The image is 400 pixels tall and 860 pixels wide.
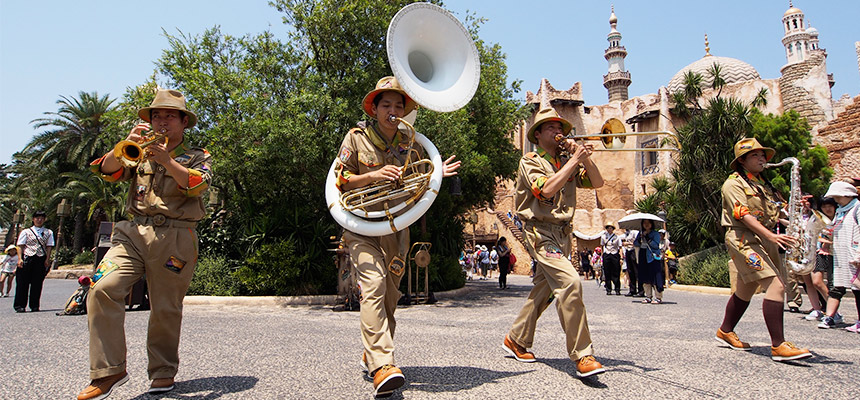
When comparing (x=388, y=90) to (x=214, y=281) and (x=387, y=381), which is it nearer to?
(x=387, y=381)

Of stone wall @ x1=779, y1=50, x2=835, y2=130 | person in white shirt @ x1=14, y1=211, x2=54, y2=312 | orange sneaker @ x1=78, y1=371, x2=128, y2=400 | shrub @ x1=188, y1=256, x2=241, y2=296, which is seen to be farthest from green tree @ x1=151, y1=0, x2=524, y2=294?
stone wall @ x1=779, y1=50, x2=835, y2=130

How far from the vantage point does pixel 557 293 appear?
11.5ft

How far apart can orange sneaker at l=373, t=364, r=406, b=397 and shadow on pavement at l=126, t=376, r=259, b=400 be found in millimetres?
928

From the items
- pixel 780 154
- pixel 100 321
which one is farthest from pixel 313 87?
pixel 780 154

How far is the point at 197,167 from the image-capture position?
11.1 feet

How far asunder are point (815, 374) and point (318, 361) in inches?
139

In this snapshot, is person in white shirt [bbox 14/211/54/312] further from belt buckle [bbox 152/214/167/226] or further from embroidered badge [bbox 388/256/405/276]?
embroidered badge [bbox 388/256/405/276]

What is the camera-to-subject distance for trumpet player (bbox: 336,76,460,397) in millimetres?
3082

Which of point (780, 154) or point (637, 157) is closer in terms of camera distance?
point (780, 154)

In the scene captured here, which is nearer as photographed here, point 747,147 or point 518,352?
point 518,352

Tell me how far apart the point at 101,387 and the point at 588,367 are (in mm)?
2763

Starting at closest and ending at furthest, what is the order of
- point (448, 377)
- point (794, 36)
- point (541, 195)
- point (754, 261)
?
point (448, 377)
point (541, 195)
point (754, 261)
point (794, 36)

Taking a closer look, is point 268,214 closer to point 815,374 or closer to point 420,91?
point 420,91

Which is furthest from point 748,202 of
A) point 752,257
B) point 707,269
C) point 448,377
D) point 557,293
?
point 707,269
